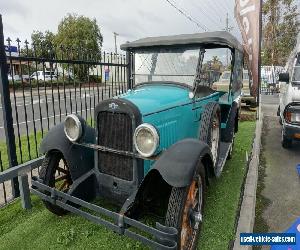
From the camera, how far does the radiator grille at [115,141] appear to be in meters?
3.13

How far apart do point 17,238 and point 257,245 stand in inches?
110

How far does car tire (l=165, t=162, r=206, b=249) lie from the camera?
2.61m

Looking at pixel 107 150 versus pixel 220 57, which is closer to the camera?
pixel 107 150

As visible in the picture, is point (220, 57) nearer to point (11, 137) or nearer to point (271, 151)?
point (271, 151)

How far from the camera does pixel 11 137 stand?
4117mm

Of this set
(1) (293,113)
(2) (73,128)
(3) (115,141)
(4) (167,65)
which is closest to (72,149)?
(2) (73,128)

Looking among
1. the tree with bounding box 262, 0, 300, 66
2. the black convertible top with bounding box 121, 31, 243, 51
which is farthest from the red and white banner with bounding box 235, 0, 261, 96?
the tree with bounding box 262, 0, 300, 66

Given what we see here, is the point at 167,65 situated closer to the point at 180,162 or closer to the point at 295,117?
the point at 180,162

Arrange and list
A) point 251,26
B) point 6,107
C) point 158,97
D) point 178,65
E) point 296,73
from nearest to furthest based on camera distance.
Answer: point 158,97 < point 6,107 < point 178,65 < point 296,73 < point 251,26

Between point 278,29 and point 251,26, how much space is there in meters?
16.9

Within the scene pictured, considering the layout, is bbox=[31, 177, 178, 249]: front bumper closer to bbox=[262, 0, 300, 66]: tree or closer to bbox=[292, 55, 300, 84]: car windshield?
bbox=[292, 55, 300, 84]: car windshield

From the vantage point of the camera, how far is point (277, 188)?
481 cm

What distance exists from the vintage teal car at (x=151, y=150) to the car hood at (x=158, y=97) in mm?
14

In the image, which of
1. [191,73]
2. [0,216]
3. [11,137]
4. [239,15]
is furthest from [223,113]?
[239,15]
